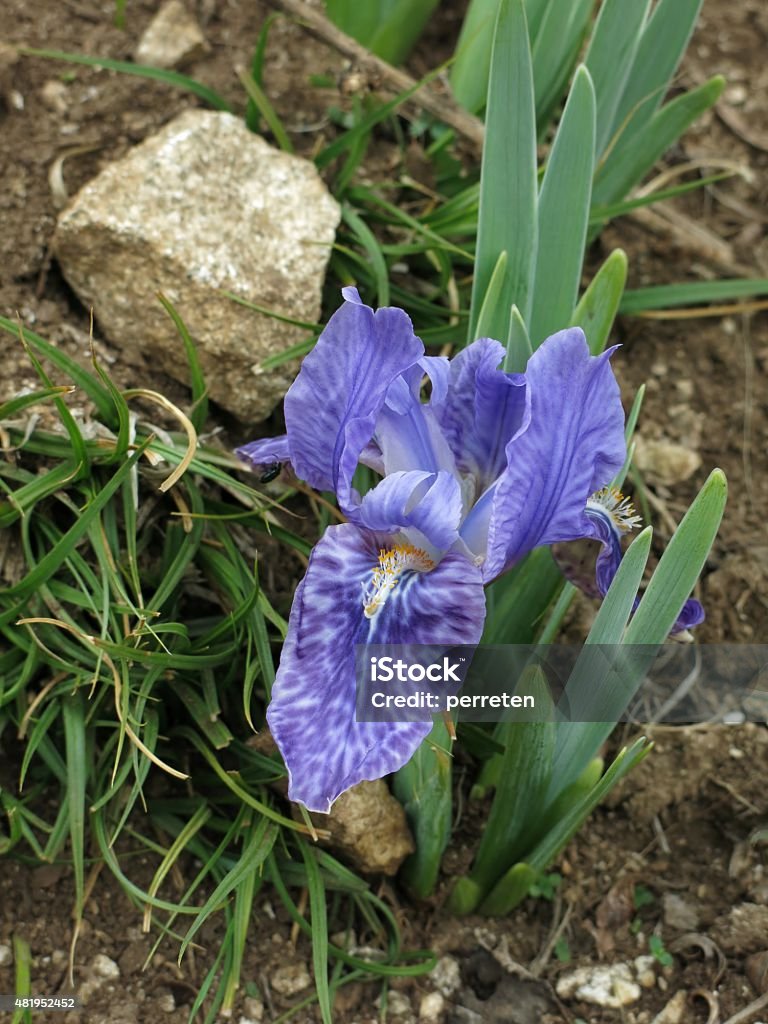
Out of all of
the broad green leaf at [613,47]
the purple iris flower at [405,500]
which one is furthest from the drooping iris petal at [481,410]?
the broad green leaf at [613,47]

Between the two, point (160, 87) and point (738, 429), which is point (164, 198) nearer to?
point (160, 87)

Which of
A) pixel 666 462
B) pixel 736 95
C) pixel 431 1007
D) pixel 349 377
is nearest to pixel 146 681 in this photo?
pixel 349 377

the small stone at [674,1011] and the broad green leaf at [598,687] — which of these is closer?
the broad green leaf at [598,687]

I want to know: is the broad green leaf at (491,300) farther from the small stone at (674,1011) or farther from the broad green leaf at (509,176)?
the small stone at (674,1011)

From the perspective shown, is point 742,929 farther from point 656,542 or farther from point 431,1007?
point 656,542

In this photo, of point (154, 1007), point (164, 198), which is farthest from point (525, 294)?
point (154, 1007)

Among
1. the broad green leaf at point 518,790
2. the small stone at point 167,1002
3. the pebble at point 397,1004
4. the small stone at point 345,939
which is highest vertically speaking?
the broad green leaf at point 518,790
